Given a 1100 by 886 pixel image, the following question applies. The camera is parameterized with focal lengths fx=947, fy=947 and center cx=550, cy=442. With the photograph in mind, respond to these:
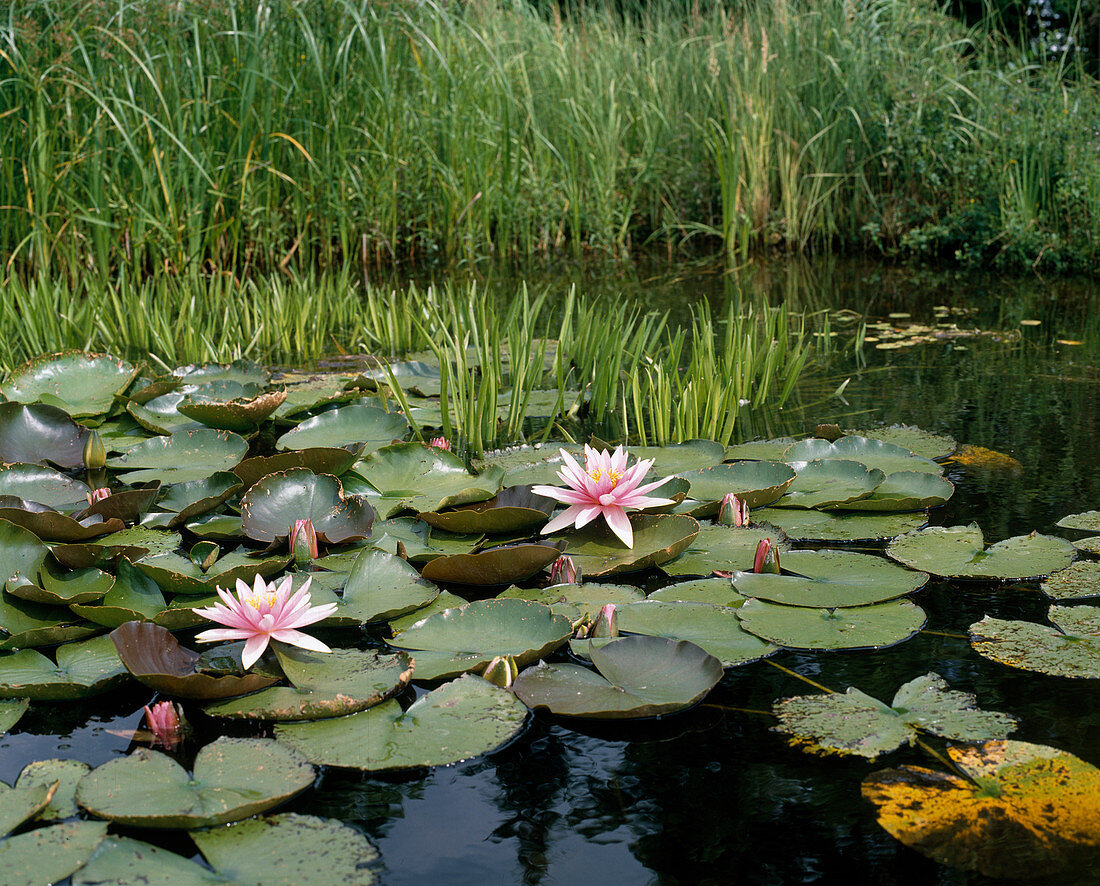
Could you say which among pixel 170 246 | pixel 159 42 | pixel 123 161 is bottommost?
pixel 170 246

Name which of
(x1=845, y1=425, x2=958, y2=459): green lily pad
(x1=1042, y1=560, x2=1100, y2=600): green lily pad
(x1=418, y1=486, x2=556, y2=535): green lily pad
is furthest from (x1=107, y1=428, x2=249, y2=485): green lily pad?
(x1=1042, y1=560, x2=1100, y2=600): green lily pad

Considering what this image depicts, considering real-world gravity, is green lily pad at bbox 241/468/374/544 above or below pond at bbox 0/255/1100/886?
above

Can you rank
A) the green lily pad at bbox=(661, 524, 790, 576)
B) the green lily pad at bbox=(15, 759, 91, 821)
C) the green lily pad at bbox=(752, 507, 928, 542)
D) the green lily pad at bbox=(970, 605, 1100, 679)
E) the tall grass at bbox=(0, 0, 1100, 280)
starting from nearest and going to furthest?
the green lily pad at bbox=(15, 759, 91, 821), the green lily pad at bbox=(970, 605, 1100, 679), the green lily pad at bbox=(661, 524, 790, 576), the green lily pad at bbox=(752, 507, 928, 542), the tall grass at bbox=(0, 0, 1100, 280)

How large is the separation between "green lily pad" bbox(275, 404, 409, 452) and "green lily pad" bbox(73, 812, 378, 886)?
118 cm

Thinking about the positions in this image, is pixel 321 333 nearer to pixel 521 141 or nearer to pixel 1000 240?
pixel 521 141

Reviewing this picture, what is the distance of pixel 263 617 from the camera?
1202 mm

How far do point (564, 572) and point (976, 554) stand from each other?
685mm

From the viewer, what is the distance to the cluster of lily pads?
1.05m

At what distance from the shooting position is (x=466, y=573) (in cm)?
152

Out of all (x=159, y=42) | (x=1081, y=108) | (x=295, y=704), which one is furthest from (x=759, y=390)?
(x=1081, y=108)

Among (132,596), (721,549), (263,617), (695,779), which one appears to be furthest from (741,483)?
(132,596)

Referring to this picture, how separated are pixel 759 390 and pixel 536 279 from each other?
2342 millimetres

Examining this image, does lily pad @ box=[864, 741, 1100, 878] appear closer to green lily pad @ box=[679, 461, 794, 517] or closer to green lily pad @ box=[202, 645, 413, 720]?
green lily pad @ box=[202, 645, 413, 720]

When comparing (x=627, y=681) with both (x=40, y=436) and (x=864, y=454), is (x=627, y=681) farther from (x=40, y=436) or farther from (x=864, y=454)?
(x=40, y=436)
